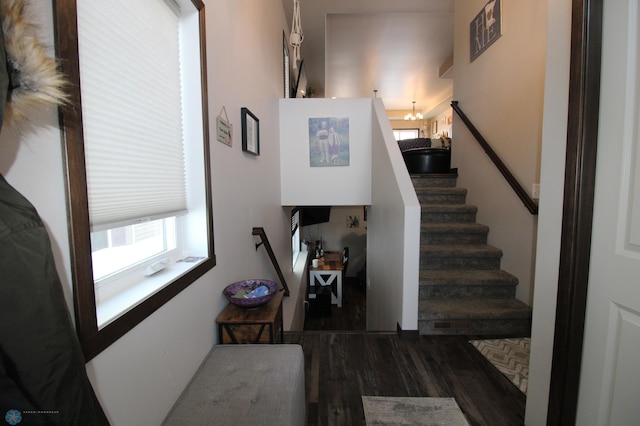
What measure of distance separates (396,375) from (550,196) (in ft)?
4.54

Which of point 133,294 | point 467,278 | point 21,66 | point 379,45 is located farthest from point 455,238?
point 379,45

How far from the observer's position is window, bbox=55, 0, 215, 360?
0.73 m

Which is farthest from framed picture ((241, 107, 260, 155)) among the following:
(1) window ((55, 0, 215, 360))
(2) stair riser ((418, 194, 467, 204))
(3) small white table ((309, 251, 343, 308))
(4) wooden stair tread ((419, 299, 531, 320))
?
(3) small white table ((309, 251, 343, 308))

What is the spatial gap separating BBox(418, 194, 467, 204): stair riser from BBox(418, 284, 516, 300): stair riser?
1.29m

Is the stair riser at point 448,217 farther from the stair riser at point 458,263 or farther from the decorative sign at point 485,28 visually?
the decorative sign at point 485,28

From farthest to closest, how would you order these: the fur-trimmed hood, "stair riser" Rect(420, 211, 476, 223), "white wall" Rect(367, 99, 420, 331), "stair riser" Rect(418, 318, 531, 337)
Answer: "stair riser" Rect(420, 211, 476, 223) → "stair riser" Rect(418, 318, 531, 337) → "white wall" Rect(367, 99, 420, 331) → the fur-trimmed hood

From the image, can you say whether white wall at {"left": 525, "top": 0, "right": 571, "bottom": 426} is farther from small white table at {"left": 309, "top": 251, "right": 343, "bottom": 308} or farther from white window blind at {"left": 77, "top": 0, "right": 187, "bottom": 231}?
small white table at {"left": 309, "top": 251, "right": 343, "bottom": 308}

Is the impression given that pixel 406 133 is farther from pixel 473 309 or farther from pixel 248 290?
pixel 248 290

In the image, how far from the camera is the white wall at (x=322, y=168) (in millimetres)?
3449

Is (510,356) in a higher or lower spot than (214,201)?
lower

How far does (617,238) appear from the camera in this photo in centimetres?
97

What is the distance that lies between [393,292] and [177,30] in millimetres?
2449

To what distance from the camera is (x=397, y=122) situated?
10.2 meters

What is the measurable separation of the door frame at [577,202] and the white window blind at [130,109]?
5.41 feet
